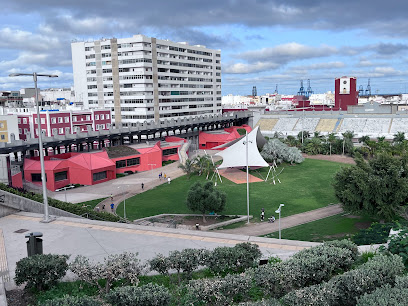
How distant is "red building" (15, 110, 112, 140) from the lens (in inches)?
2569

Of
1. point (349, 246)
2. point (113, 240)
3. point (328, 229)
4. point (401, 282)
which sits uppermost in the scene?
point (401, 282)

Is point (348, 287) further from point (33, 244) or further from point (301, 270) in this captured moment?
point (33, 244)

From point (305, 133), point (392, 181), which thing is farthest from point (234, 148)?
point (305, 133)

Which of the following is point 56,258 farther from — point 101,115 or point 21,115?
point 101,115

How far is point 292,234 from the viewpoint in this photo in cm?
2767

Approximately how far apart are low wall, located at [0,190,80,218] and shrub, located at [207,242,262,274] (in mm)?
13831

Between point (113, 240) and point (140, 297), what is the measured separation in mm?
8066

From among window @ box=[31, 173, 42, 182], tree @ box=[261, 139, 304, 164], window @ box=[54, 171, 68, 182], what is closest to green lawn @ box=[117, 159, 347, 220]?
tree @ box=[261, 139, 304, 164]

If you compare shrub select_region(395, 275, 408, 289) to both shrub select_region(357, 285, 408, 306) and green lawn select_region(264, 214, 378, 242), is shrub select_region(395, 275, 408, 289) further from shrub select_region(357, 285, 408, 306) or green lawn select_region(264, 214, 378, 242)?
green lawn select_region(264, 214, 378, 242)

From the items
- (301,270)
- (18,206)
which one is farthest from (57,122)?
(301,270)

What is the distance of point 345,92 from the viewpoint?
390 ft

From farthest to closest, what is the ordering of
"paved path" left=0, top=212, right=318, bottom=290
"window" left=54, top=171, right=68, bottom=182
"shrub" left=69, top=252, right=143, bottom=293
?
"window" left=54, top=171, right=68, bottom=182 → "paved path" left=0, top=212, right=318, bottom=290 → "shrub" left=69, top=252, right=143, bottom=293

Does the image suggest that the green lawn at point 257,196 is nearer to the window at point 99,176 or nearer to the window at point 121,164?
the window at point 99,176

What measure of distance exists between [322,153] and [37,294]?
61.8 meters
